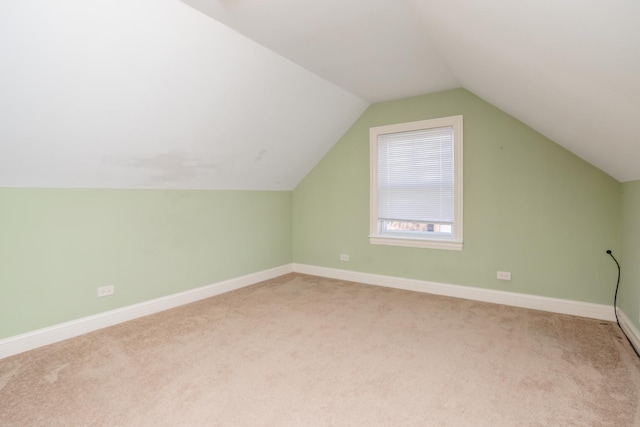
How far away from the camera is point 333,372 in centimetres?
226

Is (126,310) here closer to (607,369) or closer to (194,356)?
(194,356)

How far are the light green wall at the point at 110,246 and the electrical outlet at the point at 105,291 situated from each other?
0.13 ft

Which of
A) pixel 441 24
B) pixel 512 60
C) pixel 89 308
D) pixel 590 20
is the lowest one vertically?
pixel 89 308

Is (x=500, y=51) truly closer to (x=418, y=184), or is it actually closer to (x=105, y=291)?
(x=418, y=184)

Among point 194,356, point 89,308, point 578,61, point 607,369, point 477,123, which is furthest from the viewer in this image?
point 477,123

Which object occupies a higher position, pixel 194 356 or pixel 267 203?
pixel 267 203

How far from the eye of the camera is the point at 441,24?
6.97ft

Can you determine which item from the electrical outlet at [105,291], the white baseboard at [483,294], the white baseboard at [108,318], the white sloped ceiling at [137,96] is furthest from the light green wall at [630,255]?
the electrical outlet at [105,291]

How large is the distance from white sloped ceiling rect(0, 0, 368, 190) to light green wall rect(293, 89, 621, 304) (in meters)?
1.25

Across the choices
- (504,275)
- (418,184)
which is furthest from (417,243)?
(504,275)

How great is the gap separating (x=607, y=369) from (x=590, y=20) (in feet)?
7.59

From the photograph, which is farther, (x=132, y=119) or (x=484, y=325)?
(x=484, y=325)

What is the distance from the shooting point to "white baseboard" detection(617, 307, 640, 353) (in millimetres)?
2527

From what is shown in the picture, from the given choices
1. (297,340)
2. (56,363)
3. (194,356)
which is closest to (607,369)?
(297,340)
